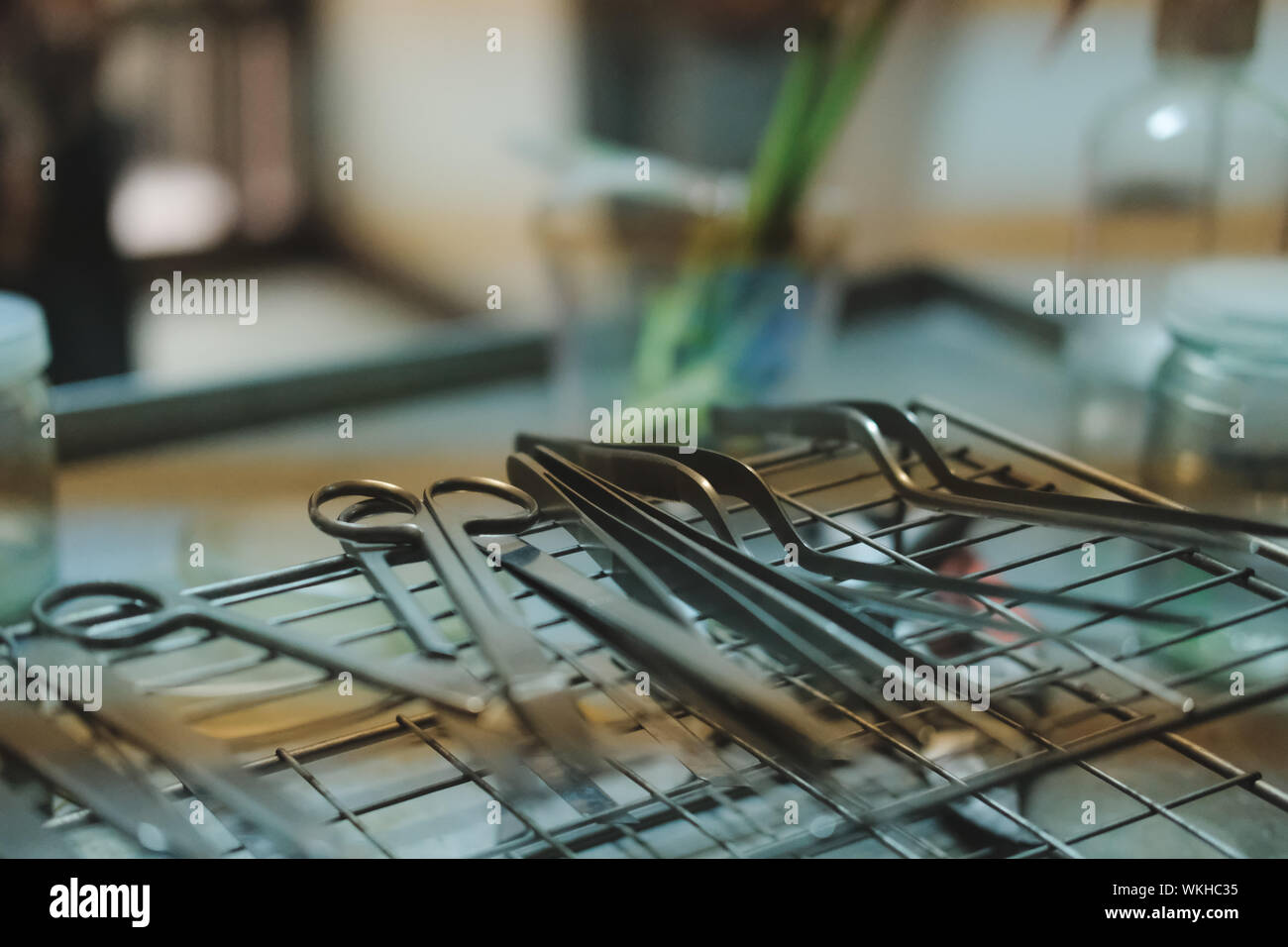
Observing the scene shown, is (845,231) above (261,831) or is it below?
above

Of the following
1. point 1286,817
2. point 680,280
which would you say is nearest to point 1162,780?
point 1286,817

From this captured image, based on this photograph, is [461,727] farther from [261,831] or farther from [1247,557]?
[1247,557]

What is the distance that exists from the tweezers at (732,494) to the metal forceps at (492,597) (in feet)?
0.09

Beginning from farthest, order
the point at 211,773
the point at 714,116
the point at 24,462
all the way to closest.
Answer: the point at 714,116
the point at 24,462
the point at 211,773

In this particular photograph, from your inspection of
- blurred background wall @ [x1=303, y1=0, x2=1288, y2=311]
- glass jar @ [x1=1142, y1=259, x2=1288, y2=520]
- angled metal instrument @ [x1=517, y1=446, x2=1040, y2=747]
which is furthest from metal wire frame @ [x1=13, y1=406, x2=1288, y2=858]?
blurred background wall @ [x1=303, y1=0, x2=1288, y2=311]

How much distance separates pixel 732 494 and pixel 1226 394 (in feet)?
0.76

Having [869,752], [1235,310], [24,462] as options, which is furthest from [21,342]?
[1235,310]

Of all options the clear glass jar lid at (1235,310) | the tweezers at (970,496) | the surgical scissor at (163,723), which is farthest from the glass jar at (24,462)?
the clear glass jar lid at (1235,310)

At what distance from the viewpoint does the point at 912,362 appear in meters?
0.87

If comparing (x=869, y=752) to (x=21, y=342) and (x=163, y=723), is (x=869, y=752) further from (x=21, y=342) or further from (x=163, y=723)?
(x=21, y=342)

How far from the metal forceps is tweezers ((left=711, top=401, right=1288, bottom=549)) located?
0.35ft

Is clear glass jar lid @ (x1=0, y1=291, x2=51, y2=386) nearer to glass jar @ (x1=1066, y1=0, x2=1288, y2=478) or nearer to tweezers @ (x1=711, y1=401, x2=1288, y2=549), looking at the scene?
tweezers @ (x1=711, y1=401, x2=1288, y2=549)

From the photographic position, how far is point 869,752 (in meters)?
0.34
